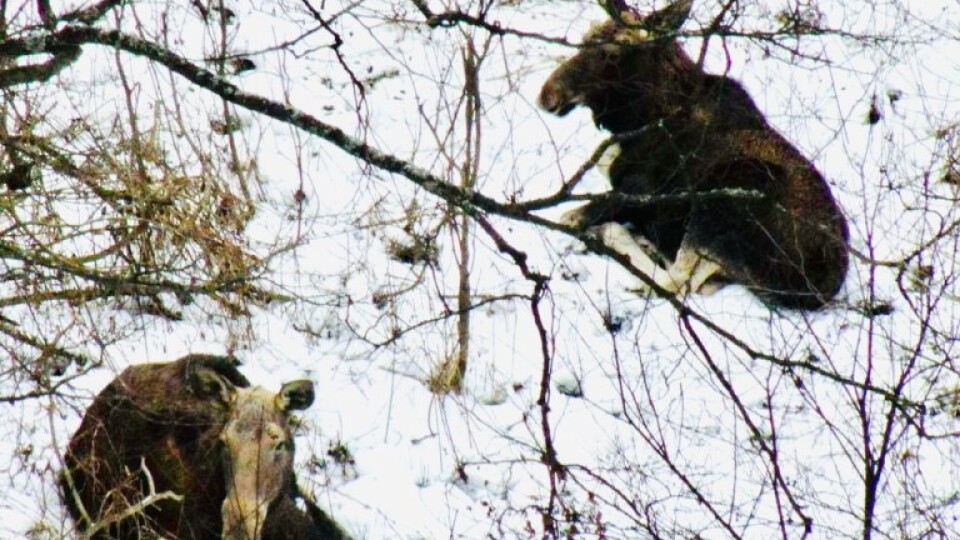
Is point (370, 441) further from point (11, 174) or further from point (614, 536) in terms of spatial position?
point (11, 174)

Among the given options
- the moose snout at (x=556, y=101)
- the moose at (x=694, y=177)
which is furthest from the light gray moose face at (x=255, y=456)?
the moose snout at (x=556, y=101)

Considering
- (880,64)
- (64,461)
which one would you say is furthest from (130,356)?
(880,64)

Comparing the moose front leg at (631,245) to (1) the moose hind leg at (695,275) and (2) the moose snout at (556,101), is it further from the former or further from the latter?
(2) the moose snout at (556,101)

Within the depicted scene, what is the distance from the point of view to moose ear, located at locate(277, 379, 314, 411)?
5.48 m

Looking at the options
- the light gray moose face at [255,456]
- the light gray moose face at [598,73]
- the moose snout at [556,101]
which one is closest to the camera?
the light gray moose face at [255,456]

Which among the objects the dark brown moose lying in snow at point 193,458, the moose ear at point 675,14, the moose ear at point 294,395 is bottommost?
the dark brown moose lying in snow at point 193,458

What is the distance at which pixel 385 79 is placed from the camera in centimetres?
959

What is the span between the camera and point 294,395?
5.51 meters

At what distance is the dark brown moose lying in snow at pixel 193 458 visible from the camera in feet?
17.4

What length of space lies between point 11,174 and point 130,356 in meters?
1.78

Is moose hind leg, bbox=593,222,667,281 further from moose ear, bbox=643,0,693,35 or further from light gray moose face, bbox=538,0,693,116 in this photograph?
moose ear, bbox=643,0,693,35

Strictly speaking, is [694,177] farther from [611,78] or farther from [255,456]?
[255,456]

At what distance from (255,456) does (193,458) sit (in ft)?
1.01

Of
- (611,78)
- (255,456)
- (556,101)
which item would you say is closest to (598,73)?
(611,78)
